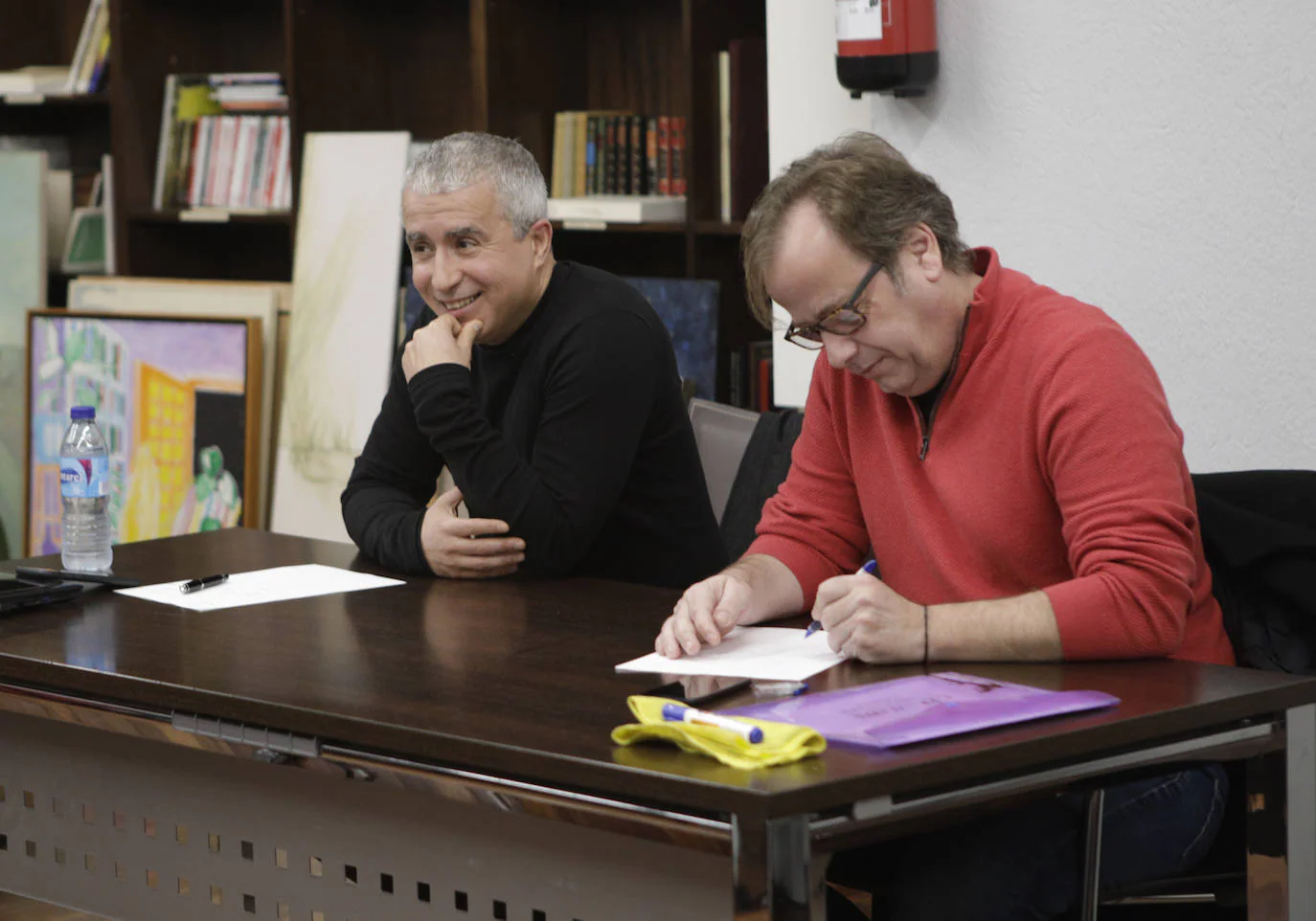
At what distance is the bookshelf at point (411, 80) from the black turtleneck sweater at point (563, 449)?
132 centimetres

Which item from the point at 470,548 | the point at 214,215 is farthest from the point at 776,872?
the point at 214,215

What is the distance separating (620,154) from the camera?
4035 millimetres

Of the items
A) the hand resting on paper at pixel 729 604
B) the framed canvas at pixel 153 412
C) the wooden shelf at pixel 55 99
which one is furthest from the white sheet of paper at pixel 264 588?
the wooden shelf at pixel 55 99

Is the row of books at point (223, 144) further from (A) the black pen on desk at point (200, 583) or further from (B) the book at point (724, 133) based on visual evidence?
(A) the black pen on desk at point (200, 583)

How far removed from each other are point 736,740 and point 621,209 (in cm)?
264

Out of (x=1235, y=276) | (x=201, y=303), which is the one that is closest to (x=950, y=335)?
(x=1235, y=276)

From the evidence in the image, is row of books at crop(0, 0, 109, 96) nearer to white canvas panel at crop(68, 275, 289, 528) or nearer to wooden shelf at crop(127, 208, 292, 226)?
wooden shelf at crop(127, 208, 292, 226)

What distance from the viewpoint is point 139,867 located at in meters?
1.93

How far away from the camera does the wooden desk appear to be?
133 centimetres

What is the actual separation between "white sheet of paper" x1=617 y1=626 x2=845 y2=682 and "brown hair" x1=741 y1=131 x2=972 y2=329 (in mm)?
401

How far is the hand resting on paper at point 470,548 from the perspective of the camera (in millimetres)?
2219

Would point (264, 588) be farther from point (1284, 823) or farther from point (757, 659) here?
point (1284, 823)

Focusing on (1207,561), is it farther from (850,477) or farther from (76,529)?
(76,529)

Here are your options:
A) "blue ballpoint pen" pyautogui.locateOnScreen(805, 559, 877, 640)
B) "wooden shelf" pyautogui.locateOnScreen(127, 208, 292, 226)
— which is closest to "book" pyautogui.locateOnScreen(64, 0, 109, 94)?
"wooden shelf" pyautogui.locateOnScreen(127, 208, 292, 226)
